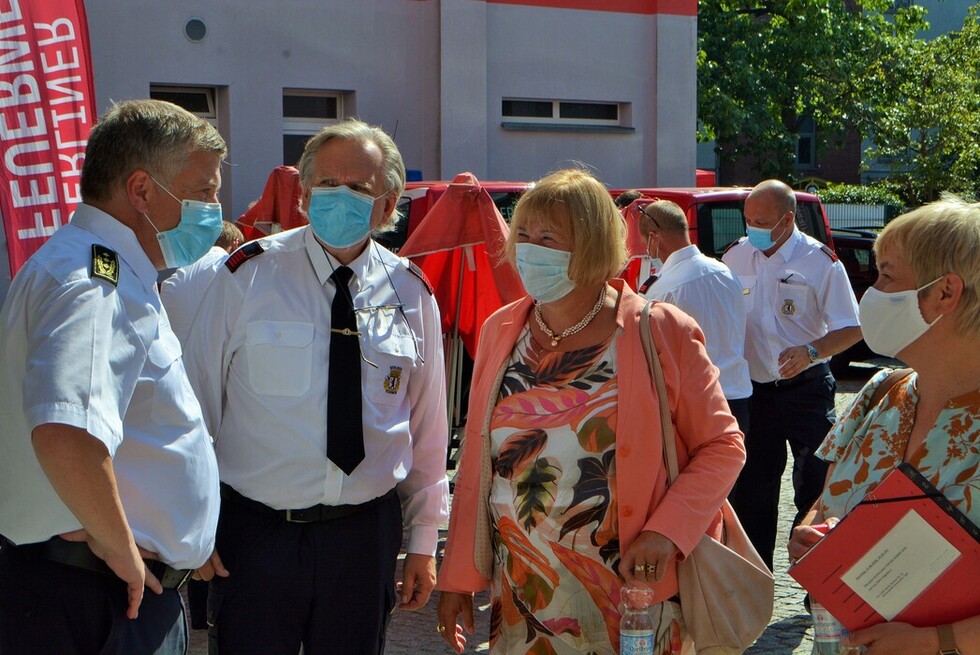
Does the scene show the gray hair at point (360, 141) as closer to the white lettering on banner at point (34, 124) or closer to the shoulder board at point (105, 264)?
the shoulder board at point (105, 264)

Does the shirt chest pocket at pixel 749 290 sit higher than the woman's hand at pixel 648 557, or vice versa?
the shirt chest pocket at pixel 749 290

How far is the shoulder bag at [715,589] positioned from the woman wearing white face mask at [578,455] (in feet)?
0.11

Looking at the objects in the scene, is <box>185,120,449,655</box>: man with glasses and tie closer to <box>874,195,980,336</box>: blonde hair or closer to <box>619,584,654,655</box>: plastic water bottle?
<box>619,584,654,655</box>: plastic water bottle

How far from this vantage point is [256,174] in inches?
561

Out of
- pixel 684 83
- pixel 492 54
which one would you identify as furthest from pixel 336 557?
pixel 684 83

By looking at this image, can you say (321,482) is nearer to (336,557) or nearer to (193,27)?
(336,557)

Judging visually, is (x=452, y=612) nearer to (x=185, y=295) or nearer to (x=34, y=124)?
(x=185, y=295)

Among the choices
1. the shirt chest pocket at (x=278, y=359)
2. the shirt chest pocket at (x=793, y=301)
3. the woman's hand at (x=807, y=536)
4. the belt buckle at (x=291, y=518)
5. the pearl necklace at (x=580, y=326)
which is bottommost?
the belt buckle at (x=291, y=518)

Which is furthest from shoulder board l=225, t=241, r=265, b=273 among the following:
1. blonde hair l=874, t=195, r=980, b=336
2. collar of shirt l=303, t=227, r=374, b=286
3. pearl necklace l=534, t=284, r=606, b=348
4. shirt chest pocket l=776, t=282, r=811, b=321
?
shirt chest pocket l=776, t=282, r=811, b=321

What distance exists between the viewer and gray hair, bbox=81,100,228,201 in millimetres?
2812

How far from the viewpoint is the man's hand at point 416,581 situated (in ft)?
11.5

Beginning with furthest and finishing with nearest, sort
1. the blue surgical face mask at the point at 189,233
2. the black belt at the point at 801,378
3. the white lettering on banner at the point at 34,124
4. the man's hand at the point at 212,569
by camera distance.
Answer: the black belt at the point at 801,378
the white lettering on banner at the point at 34,124
the man's hand at the point at 212,569
the blue surgical face mask at the point at 189,233

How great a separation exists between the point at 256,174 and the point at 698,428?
38.4 feet

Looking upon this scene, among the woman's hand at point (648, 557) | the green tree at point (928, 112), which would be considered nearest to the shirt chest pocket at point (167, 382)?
the woman's hand at point (648, 557)
